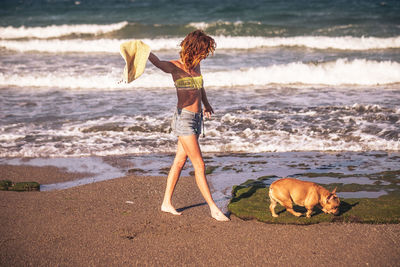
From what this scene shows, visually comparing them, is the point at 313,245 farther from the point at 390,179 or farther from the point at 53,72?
the point at 53,72

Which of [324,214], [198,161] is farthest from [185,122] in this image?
[324,214]

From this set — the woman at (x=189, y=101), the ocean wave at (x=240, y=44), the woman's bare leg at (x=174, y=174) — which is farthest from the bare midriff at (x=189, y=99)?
the ocean wave at (x=240, y=44)

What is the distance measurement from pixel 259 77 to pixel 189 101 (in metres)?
9.42

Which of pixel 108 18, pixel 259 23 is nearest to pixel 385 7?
pixel 259 23

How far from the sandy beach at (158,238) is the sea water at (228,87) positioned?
2.27 meters

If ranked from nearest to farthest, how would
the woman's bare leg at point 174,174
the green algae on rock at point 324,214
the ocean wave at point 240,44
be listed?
the green algae on rock at point 324,214
the woman's bare leg at point 174,174
the ocean wave at point 240,44

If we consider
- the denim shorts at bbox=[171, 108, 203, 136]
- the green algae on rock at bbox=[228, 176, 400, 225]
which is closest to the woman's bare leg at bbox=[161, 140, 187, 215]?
the denim shorts at bbox=[171, 108, 203, 136]

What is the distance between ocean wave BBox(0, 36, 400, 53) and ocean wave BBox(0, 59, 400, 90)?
5.52m

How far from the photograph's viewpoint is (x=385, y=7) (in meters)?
28.5

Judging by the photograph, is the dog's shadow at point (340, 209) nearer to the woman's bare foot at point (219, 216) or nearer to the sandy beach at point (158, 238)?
the sandy beach at point (158, 238)

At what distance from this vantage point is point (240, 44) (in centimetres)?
2056

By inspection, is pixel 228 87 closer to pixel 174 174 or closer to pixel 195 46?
pixel 174 174

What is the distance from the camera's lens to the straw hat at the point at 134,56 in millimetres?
3830

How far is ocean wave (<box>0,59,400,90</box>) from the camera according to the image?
1312 centimetres
